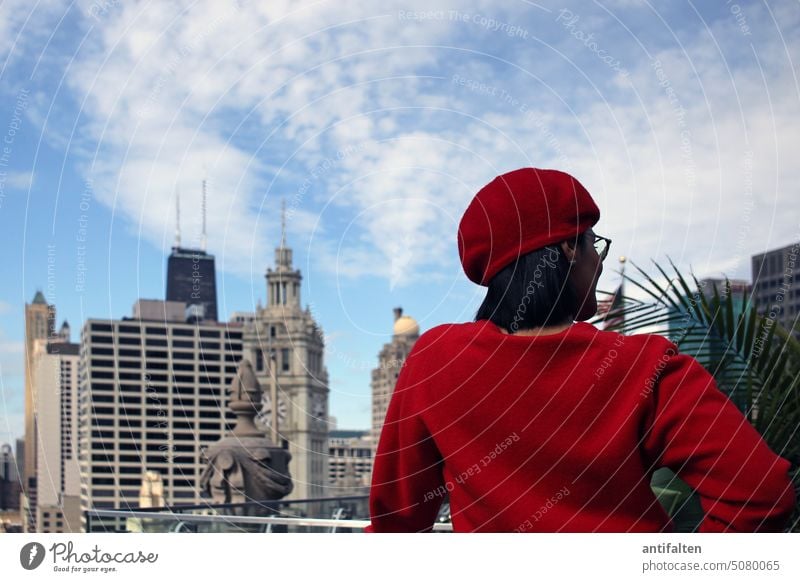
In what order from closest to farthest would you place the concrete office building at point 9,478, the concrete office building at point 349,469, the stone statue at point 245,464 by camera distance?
the concrete office building at point 9,478
the concrete office building at point 349,469
the stone statue at point 245,464

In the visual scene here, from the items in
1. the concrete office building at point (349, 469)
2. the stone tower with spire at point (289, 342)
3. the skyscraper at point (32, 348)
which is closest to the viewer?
the skyscraper at point (32, 348)

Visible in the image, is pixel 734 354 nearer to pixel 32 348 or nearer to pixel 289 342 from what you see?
pixel 289 342

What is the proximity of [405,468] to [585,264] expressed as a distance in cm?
47

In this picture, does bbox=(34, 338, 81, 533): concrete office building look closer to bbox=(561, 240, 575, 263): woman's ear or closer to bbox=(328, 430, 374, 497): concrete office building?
bbox=(328, 430, 374, 497): concrete office building

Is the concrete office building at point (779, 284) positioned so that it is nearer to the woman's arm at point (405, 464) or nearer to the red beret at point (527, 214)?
the red beret at point (527, 214)

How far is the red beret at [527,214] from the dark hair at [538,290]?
0.02 metres

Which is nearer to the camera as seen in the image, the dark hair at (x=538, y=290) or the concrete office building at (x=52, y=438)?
the dark hair at (x=538, y=290)

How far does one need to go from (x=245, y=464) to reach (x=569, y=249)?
28.0ft

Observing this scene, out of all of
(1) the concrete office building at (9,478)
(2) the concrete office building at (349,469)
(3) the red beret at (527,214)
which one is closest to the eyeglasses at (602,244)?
(3) the red beret at (527,214)

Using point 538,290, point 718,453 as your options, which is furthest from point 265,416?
point 718,453

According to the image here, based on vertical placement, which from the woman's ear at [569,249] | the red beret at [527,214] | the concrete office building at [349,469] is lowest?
the concrete office building at [349,469]
